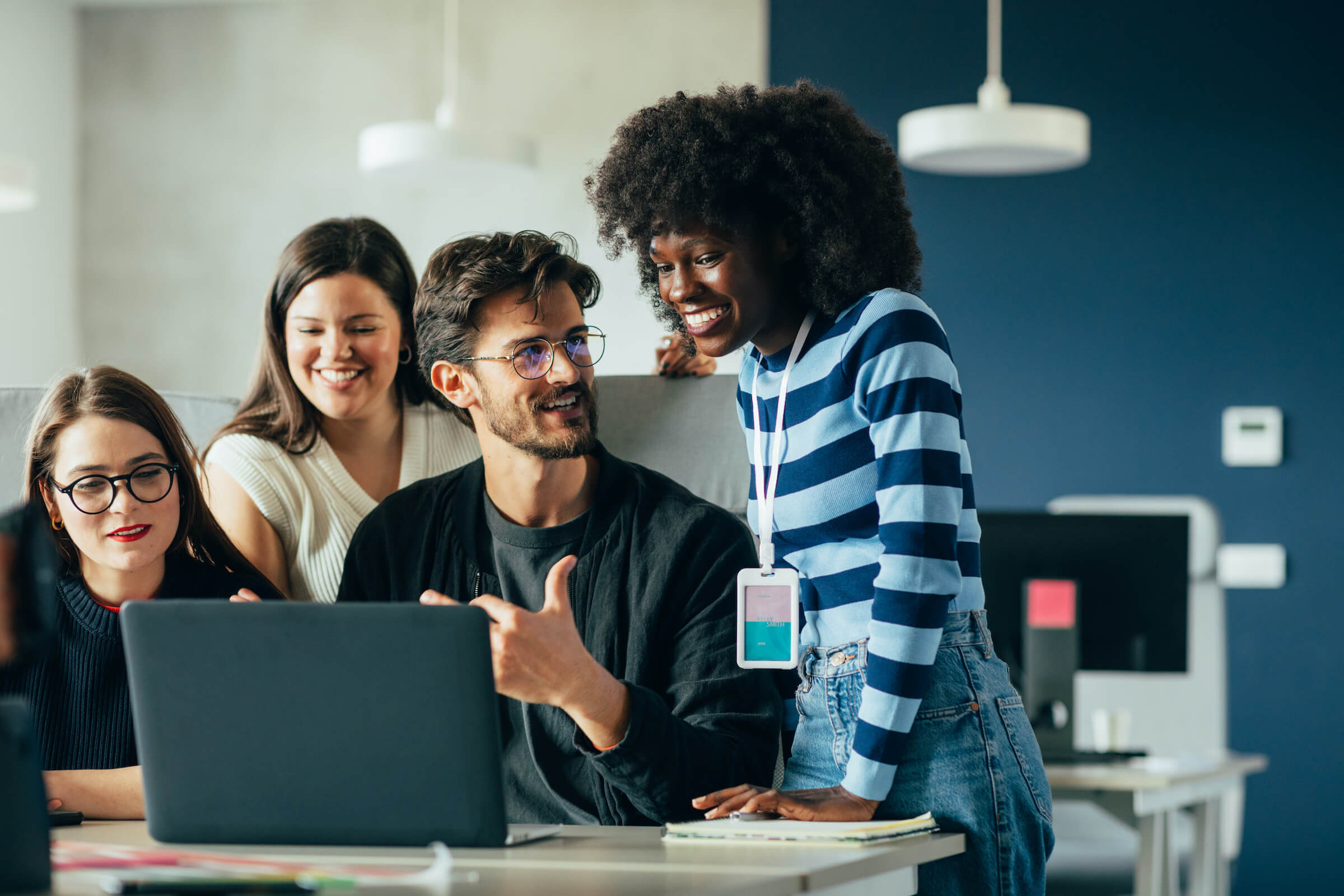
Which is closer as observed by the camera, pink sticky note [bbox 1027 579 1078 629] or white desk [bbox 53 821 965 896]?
white desk [bbox 53 821 965 896]

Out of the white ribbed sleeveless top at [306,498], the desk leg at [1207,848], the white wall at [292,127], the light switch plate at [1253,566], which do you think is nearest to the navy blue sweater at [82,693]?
the white ribbed sleeveless top at [306,498]

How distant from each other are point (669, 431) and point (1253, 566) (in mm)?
2810

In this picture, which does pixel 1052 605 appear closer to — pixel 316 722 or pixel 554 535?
pixel 554 535

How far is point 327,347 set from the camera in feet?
7.75

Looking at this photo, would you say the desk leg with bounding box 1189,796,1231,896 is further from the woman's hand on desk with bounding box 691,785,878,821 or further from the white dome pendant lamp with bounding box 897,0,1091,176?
the woman's hand on desk with bounding box 691,785,878,821

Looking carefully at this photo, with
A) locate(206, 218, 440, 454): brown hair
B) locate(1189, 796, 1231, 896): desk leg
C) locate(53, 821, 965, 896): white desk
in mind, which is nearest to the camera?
locate(53, 821, 965, 896): white desk

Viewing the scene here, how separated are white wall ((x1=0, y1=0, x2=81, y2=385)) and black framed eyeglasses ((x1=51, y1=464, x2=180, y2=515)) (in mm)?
3586

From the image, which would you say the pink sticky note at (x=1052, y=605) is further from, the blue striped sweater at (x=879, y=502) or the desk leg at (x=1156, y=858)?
the blue striped sweater at (x=879, y=502)

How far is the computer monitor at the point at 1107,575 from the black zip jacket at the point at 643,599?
4.22 ft

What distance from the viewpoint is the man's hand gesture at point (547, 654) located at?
1267 mm

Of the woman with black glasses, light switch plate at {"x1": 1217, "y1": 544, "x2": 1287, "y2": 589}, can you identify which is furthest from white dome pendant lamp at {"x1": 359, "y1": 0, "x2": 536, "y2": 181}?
light switch plate at {"x1": 1217, "y1": 544, "x2": 1287, "y2": 589}

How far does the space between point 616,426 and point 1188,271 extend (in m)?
2.86

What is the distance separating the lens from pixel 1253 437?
4.38m

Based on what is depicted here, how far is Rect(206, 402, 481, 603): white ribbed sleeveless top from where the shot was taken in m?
2.24
